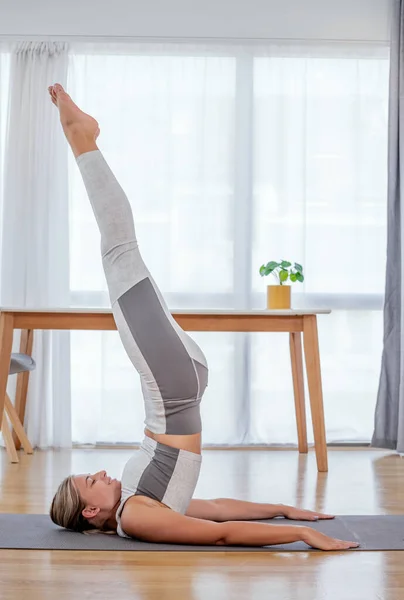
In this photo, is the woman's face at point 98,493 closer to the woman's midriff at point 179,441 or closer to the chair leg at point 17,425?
the woman's midriff at point 179,441

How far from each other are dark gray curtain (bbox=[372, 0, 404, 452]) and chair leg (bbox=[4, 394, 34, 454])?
178 centimetres

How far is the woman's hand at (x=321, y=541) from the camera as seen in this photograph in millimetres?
2131

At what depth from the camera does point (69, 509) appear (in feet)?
7.49

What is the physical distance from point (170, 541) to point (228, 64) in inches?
120

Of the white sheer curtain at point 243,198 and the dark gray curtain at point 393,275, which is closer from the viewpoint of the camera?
the dark gray curtain at point 393,275

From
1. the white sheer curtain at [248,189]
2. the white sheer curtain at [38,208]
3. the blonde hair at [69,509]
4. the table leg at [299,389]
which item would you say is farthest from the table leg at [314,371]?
the blonde hair at [69,509]

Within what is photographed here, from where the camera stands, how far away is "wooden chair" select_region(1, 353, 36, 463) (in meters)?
3.78

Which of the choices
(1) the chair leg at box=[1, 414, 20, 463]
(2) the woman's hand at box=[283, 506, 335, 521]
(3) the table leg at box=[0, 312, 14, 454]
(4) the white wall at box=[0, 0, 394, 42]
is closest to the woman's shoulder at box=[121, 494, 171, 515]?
(2) the woman's hand at box=[283, 506, 335, 521]

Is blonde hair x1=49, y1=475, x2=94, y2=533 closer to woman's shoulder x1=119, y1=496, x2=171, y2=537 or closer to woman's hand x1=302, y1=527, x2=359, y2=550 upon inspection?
woman's shoulder x1=119, y1=496, x2=171, y2=537

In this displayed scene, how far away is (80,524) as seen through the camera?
234 cm

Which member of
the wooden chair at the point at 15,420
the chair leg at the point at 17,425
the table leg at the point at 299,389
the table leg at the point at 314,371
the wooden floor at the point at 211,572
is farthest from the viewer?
the table leg at the point at 299,389

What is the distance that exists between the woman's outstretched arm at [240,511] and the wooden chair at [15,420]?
5.00ft

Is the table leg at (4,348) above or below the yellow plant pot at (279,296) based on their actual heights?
below

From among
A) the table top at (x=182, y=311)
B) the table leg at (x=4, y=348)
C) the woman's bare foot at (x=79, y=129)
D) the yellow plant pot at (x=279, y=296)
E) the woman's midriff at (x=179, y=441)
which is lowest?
the woman's midriff at (x=179, y=441)
